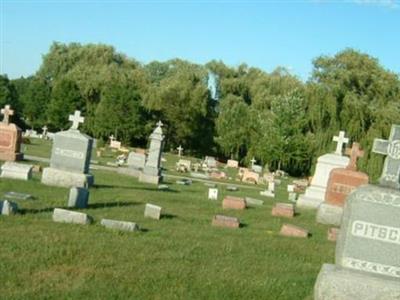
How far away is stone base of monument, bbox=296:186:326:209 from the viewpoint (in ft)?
67.7

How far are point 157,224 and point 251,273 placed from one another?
3.79 meters

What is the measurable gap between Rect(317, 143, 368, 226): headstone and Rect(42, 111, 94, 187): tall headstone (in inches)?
248

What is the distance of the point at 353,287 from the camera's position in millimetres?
6707

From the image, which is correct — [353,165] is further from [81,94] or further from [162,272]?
[81,94]

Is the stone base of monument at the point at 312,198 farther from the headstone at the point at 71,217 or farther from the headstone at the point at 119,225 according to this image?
the headstone at the point at 71,217

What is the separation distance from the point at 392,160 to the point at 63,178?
36.9ft

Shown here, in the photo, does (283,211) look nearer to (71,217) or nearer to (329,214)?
(329,214)

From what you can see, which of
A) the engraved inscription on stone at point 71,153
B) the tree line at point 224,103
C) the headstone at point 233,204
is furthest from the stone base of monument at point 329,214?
the tree line at point 224,103

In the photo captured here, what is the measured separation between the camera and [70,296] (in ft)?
21.2

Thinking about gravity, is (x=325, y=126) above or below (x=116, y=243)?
above

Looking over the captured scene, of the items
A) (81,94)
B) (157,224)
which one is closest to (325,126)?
(81,94)

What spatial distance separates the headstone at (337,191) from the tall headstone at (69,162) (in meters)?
6.30

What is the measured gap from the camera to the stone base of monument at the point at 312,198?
67.7 feet

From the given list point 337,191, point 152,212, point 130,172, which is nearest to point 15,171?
point 152,212
